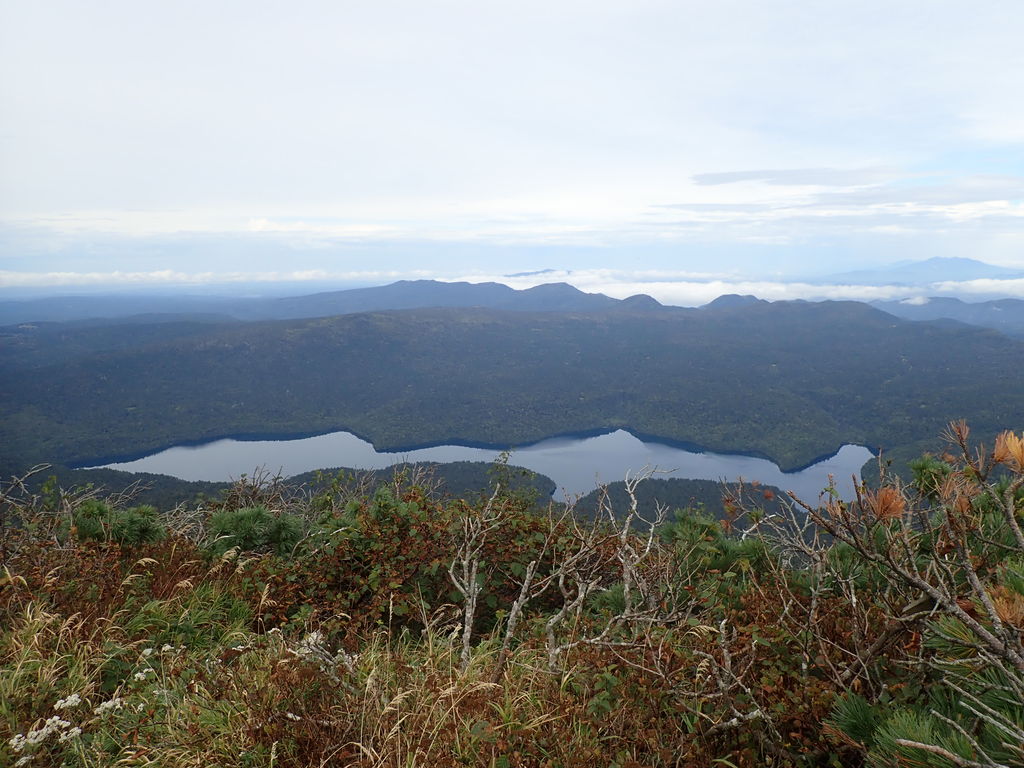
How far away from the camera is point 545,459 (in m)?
129

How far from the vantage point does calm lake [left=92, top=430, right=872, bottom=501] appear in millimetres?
111919

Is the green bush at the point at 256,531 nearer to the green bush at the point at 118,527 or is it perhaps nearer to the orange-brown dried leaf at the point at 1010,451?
the green bush at the point at 118,527

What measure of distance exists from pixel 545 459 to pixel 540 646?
126m

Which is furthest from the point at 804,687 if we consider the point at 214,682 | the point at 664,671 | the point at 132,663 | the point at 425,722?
the point at 132,663

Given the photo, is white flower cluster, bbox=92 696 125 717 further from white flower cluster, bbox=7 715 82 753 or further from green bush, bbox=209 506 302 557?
green bush, bbox=209 506 302 557

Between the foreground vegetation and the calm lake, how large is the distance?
9684cm

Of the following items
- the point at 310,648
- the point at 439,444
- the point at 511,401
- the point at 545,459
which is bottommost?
the point at 545,459

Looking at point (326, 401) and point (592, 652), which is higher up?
point (592, 652)

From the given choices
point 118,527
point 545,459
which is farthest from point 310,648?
point 545,459

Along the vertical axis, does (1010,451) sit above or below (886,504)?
above

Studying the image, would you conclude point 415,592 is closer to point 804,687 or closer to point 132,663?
point 132,663

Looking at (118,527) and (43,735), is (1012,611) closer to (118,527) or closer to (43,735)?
(43,735)

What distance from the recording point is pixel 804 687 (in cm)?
321

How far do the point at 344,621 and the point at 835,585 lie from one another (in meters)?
4.30
